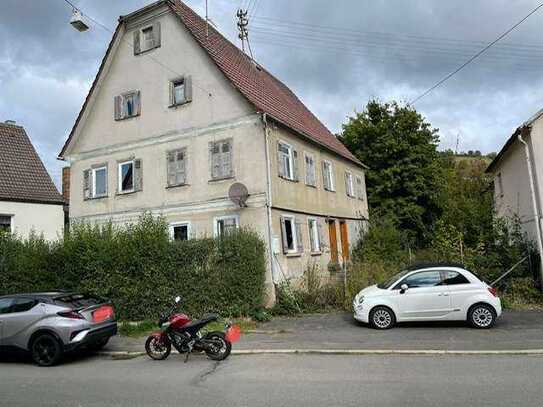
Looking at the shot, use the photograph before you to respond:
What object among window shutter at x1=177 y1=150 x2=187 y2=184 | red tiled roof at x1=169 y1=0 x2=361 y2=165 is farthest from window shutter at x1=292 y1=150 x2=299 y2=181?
window shutter at x1=177 y1=150 x2=187 y2=184

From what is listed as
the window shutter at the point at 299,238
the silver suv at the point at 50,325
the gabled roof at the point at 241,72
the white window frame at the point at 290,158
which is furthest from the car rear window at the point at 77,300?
the white window frame at the point at 290,158

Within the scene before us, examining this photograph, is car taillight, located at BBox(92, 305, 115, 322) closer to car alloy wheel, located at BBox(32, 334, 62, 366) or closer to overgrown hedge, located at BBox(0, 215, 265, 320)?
car alloy wheel, located at BBox(32, 334, 62, 366)

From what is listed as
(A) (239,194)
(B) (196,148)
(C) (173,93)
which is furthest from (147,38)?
(A) (239,194)

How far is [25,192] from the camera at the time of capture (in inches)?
953

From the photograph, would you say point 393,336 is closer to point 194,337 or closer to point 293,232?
point 194,337

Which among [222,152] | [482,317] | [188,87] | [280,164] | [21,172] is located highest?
[188,87]

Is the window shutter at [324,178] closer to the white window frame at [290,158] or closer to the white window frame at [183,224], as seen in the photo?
the white window frame at [290,158]

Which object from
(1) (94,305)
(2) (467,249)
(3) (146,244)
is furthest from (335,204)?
(1) (94,305)

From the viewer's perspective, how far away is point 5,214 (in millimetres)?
23047

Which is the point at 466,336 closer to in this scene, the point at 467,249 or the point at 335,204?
the point at 467,249

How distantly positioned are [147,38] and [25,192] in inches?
421

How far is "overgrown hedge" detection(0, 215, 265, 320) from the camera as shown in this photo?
14.4 metres

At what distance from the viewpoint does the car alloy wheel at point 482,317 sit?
1155 cm

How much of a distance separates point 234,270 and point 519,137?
1091 centimetres
